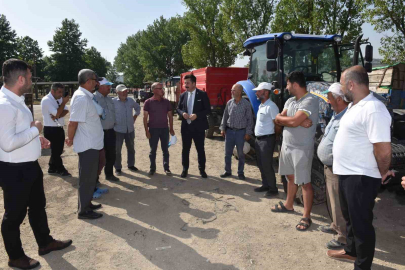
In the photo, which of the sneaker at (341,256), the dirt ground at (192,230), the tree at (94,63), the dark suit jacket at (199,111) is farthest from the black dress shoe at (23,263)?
the tree at (94,63)

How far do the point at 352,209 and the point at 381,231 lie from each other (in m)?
1.61

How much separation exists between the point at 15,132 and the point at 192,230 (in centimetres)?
220

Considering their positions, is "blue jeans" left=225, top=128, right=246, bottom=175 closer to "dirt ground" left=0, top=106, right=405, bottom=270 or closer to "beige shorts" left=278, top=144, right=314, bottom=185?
"dirt ground" left=0, top=106, right=405, bottom=270

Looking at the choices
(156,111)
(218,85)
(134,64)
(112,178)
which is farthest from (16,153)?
(134,64)

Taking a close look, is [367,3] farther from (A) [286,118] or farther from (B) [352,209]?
(B) [352,209]

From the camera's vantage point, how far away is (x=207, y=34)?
26641mm

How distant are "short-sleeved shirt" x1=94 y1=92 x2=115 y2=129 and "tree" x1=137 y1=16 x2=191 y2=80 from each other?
37.5 m

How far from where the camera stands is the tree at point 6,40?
4378cm

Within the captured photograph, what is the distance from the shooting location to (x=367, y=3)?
11055 mm

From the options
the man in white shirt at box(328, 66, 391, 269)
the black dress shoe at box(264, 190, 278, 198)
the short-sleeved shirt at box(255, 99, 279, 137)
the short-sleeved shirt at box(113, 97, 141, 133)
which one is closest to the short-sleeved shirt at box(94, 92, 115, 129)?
the short-sleeved shirt at box(113, 97, 141, 133)

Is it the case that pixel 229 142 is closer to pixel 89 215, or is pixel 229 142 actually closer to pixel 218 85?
pixel 89 215

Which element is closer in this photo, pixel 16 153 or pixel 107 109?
pixel 16 153

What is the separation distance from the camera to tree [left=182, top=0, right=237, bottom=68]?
2616 cm

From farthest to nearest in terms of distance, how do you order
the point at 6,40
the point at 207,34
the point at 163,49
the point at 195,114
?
the point at 6,40
the point at 163,49
the point at 207,34
the point at 195,114
